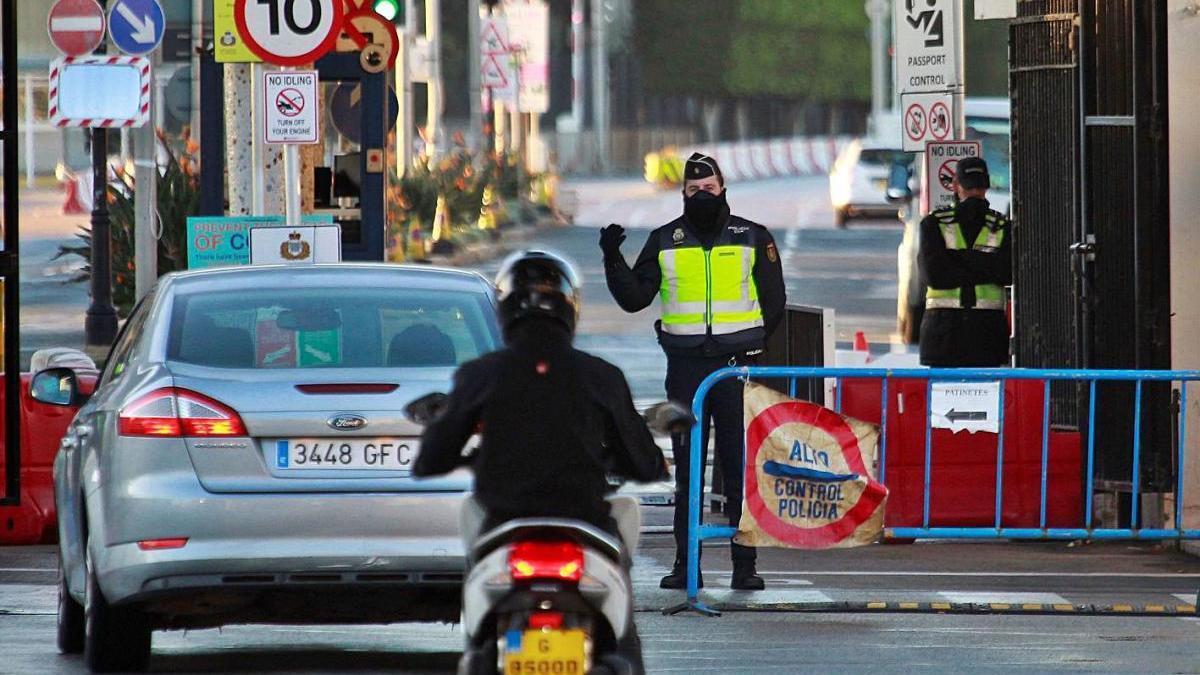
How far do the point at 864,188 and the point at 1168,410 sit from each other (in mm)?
36247

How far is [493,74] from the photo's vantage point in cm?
4972

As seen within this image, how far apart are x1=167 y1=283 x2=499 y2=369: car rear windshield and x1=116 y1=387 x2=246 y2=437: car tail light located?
25 cm

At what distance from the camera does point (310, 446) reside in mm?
9195

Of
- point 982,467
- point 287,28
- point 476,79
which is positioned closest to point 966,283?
point 982,467

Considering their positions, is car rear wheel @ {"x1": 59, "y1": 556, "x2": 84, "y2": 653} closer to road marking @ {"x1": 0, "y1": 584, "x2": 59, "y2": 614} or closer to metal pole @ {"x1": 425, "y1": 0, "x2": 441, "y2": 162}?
road marking @ {"x1": 0, "y1": 584, "x2": 59, "y2": 614}

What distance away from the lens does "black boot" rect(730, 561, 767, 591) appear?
40.1 feet

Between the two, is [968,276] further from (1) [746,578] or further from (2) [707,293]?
(1) [746,578]

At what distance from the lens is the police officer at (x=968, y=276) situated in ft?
47.6

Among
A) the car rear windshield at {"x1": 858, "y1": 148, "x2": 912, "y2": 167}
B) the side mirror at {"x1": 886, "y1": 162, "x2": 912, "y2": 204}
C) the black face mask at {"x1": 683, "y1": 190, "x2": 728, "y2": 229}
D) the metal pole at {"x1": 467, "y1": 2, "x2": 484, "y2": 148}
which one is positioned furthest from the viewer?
the metal pole at {"x1": 467, "y1": 2, "x2": 484, "y2": 148}

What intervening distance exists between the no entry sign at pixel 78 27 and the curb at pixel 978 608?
1492 cm

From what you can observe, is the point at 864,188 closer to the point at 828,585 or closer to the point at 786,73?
the point at 828,585

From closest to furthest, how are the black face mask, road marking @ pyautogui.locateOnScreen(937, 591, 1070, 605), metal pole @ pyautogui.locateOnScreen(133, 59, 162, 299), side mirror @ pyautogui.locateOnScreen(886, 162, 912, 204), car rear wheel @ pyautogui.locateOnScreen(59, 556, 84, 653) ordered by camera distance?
1. car rear wheel @ pyautogui.locateOnScreen(59, 556, 84, 653)
2. road marking @ pyautogui.locateOnScreen(937, 591, 1070, 605)
3. the black face mask
4. metal pole @ pyautogui.locateOnScreen(133, 59, 162, 299)
5. side mirror @ pyautogui.locateOnScreen(886, 162, 912, 204)

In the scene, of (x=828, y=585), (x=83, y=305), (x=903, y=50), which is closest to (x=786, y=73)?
(x=83, y=305)

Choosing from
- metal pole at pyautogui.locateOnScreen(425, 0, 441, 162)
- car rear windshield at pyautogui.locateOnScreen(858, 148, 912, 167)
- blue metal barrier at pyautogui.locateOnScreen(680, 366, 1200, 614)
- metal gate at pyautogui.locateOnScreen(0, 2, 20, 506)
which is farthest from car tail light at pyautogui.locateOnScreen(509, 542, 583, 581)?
car rear windshield at pyautogui.locateOnScreen(858, 148, 912, 167)
